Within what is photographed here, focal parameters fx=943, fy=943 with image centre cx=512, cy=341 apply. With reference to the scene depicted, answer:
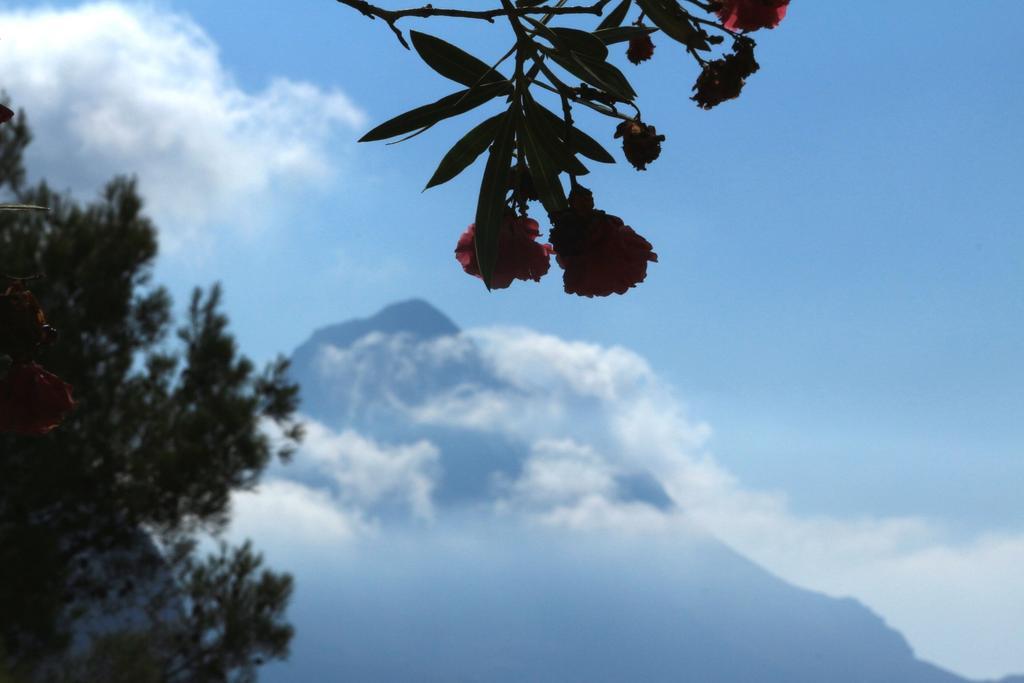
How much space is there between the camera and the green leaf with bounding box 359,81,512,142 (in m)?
1.47

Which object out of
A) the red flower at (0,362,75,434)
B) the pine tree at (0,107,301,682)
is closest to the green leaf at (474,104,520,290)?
the red flower at (0,362,75,434)

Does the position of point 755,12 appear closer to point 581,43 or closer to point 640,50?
point 581,43

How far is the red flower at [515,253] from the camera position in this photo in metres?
1.49

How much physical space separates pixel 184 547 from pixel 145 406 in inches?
55.0

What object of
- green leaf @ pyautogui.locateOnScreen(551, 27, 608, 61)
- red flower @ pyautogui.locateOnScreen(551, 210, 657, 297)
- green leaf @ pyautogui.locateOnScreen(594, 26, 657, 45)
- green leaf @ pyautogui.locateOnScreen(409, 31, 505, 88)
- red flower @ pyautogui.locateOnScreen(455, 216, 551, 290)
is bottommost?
red flower @ pyautogui.locateOnScreen(551, 210, 657, 297)

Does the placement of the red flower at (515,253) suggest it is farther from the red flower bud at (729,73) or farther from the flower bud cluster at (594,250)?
the red flower bud at (729,73)

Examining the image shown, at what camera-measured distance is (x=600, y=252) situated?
1.34m

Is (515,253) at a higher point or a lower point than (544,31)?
lower

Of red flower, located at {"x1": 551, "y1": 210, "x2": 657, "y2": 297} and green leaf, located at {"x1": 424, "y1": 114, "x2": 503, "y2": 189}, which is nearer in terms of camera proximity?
red flower, located at {"x1": 551, "y1": 210, "x2": 657, "y2": 297}

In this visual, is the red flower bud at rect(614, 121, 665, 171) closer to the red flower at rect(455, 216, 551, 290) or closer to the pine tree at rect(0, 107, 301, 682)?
the red flower at rect(455, 216, 551, 290)

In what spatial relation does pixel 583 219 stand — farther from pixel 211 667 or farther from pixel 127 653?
pixel 211 667

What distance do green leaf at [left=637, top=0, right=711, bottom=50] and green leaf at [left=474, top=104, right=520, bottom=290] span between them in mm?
252

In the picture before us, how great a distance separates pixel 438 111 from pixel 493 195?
0.17 metres

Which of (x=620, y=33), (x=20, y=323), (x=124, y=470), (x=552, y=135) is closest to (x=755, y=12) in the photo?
(x=620, y=33)
